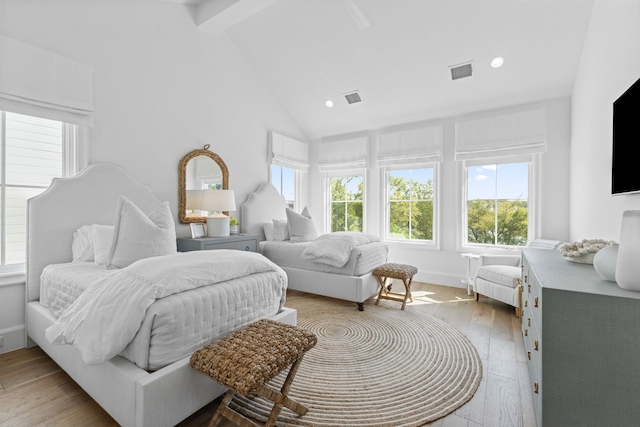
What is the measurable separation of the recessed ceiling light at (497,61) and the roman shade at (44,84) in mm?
3994

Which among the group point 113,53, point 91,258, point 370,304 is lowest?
point 370,304

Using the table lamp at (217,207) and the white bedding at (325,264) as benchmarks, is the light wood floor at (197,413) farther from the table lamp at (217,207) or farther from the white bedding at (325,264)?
the table lamp at (217,207)

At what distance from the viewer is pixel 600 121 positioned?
2.18 m

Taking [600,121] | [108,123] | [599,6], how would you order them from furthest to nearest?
[108,123], [599,6], [600,121]

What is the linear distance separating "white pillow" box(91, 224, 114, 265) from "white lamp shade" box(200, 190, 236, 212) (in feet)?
3.58

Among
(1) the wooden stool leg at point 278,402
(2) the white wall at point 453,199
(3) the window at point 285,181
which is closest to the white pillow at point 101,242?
(1) the wooden stool leg at point 278,402

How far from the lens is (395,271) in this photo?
326 cm

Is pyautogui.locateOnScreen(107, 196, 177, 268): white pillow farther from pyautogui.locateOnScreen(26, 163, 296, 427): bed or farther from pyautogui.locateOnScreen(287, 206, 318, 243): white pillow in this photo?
pyautogui.locateOnScreen(287, 206, 318, 243): white pillow

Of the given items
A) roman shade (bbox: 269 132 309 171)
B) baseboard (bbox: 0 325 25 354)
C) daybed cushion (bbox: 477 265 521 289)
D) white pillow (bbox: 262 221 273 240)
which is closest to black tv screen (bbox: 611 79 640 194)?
daybed cushion (bbox: 477 265 521 289)

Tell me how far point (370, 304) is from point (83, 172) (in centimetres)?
307

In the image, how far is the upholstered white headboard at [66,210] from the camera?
7.57 feet

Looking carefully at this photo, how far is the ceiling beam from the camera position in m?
3.12

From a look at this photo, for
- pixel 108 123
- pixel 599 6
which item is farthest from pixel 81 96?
pixel 599 6

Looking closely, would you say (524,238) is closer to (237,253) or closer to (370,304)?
(370,304)
